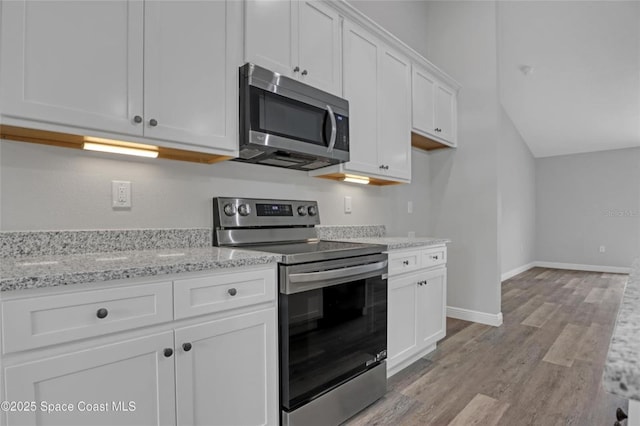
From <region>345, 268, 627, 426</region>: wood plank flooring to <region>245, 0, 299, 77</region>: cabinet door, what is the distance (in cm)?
195

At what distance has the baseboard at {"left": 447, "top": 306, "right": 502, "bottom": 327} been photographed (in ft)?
11.0

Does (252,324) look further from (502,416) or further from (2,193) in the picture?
(502,416)

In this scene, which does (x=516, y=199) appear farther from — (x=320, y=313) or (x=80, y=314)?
(x=80, y=314)

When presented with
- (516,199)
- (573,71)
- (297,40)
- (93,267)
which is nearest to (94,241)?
(93,267)

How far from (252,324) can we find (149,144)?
0.87m

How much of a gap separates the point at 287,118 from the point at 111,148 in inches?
33.8

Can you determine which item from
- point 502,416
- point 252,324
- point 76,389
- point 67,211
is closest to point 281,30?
point 67,211

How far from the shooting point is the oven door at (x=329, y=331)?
4.93 feet

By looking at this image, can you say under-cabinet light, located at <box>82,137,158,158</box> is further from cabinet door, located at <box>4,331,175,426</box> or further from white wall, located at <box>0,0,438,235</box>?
cabinet door, located at <box>4,331,175,426</box>

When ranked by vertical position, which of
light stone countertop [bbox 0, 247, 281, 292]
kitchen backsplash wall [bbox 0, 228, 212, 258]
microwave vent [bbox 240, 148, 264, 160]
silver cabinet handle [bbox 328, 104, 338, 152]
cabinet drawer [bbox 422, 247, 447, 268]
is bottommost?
cabinet drawer [bbox 422, 247, 447, 268]

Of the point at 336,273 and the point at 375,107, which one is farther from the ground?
the point at 375,107

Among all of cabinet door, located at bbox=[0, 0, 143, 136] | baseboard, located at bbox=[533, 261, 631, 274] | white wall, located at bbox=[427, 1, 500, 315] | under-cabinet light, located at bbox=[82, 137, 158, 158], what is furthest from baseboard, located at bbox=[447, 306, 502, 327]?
baseboard, located at bbox=[533, 261, 631, 274]

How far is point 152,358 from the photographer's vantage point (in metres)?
1.13

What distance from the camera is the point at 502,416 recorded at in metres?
1.83
